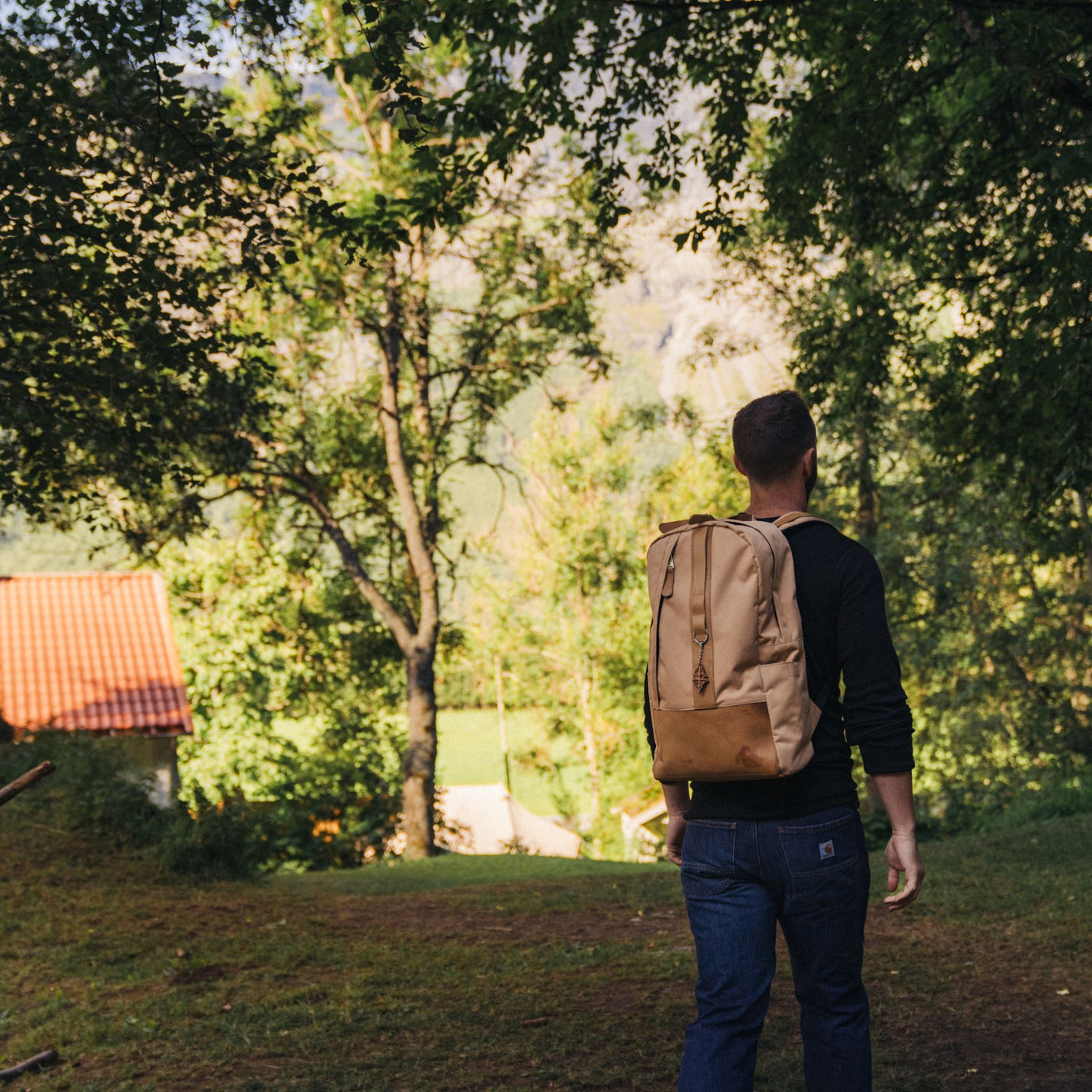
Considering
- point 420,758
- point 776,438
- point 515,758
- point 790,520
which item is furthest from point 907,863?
point 515,758

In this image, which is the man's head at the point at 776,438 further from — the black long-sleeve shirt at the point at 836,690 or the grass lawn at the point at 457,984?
the grass lawn at the point at 457,984

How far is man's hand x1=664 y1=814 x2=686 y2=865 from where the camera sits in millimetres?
2936

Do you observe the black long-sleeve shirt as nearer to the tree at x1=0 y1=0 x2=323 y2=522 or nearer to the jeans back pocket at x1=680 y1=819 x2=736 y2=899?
the jeans back pocket at x1=680 y1=819 x2=736 y2=899

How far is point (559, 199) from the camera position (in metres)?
18.9

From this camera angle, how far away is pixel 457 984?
6184 millimetres

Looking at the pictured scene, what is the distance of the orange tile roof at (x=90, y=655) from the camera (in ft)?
68.9

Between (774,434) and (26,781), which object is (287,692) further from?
(774,434)

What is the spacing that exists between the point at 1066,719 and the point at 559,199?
12896 mm

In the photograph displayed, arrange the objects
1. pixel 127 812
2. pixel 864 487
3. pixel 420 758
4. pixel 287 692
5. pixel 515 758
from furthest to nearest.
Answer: pixel 515 758 → pixel 287 692 → pixel 864 487 → pixel 420 758 → pixel 127 812

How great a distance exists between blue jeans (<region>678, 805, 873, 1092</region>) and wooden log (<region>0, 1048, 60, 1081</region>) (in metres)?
3.42

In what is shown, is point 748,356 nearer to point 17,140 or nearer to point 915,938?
point 915,938

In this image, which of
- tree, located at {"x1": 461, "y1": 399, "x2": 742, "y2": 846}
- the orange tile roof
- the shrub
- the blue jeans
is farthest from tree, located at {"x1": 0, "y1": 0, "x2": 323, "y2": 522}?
tree, located at {"x1": 461, "y1": 399, "x2": 742, "y2": 846}

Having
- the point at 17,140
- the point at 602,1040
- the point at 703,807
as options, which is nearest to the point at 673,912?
the point at 602,1040

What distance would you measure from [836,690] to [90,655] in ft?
74.1
